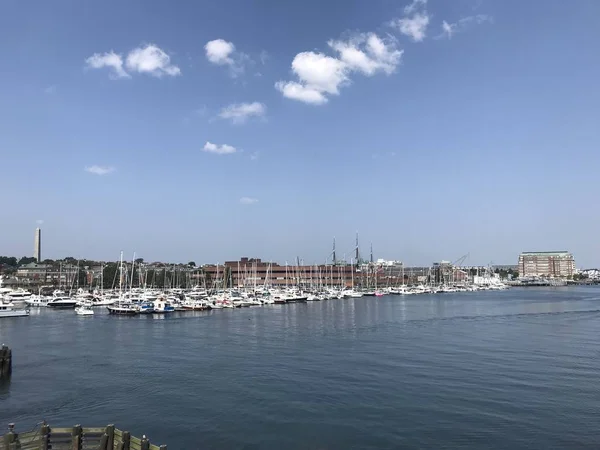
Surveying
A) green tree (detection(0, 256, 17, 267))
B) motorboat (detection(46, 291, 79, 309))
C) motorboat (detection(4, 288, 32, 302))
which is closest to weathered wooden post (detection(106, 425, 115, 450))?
motorboat (detection(46, 291, 79, 309))

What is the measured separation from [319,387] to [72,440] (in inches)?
540

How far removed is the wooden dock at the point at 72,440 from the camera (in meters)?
11.4

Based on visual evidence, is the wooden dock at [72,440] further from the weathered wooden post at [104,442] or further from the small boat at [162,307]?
the small boat at [162,307]

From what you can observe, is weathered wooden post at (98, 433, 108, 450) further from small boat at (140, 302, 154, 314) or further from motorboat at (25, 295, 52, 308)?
motorboat at (25, 295, 52, 308)

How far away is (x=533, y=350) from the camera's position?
3412cm

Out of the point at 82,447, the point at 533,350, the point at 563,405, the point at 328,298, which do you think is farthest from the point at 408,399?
the point at 328,298

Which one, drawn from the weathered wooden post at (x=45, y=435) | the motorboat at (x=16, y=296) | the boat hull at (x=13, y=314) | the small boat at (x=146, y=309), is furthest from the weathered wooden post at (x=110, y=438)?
the motorboat at (x=16, y=296)

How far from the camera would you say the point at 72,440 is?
11.7 metres

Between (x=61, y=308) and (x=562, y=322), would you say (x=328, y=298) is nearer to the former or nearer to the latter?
(x=61, y=308)

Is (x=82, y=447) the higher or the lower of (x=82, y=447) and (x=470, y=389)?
the higher

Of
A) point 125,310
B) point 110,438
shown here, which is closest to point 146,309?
point 125,310

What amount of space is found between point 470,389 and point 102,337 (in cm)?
3263

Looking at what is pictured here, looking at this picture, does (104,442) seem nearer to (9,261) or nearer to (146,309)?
(146,309)

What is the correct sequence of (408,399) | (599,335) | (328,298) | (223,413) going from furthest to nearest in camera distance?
(328,298) < (599,335) < (408,399) < (223,413)
